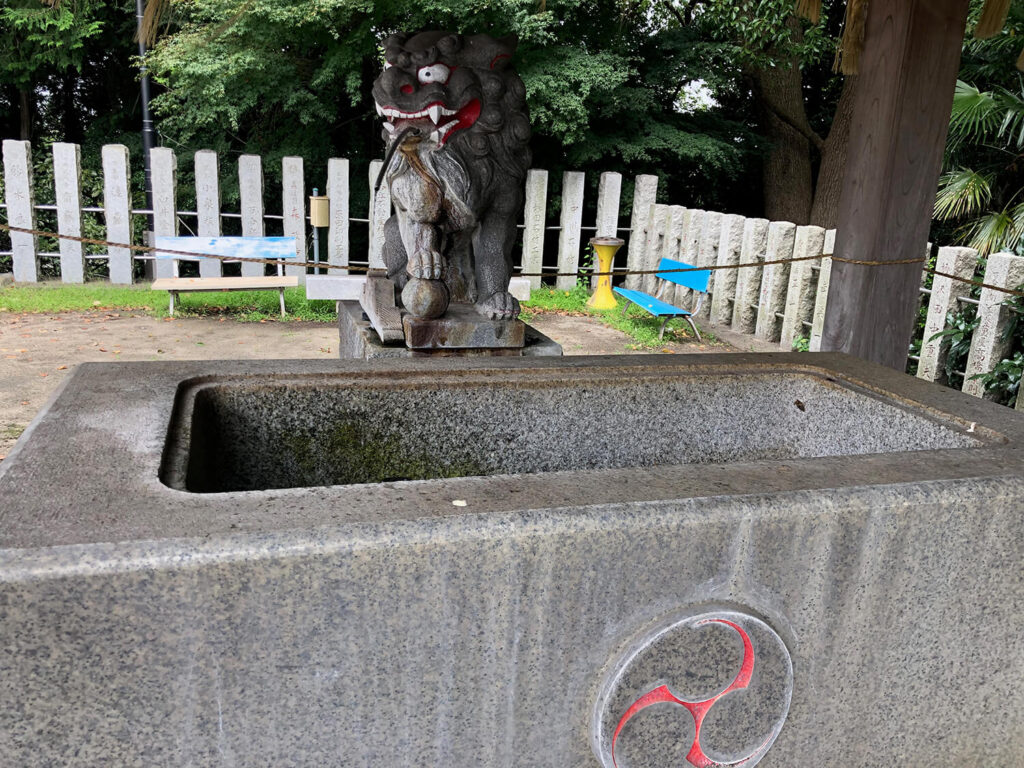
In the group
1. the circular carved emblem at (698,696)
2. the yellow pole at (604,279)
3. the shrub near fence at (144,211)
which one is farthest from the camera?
the yellow pole at (604,279)

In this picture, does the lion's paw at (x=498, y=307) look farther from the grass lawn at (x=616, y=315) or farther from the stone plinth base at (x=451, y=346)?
the grass lawn at (x=616, y=315)

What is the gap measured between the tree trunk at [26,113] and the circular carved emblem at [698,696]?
473 inches

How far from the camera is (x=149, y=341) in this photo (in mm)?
6445

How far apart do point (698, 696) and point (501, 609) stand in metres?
0.41

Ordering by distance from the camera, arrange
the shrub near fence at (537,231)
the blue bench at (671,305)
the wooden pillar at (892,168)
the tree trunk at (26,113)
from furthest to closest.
A: 1. the tree trunk at (26,113)
2. the blue bench at (671,305)
3. the shrub near fence at (537,231)
4. the wooden pillar at (892,168)

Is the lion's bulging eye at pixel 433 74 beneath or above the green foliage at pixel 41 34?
beneath

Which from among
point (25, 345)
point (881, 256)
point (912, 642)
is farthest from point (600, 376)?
point (25, 345)

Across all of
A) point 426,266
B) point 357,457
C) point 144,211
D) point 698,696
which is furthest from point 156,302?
point 698,696

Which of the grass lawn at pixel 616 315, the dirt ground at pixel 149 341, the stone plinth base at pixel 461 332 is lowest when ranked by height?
the dirt ground at pixel 149 341

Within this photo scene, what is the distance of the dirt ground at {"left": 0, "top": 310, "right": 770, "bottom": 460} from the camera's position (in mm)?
5441

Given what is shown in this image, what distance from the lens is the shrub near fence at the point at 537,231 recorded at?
7.16 m

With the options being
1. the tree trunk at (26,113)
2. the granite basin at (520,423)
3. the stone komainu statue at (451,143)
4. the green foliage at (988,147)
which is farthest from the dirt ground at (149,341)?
the tree trunk at (26,113)

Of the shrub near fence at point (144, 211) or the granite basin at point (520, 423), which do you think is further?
the shrub near fence at point (144, 211)

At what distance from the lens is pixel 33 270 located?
834cm
